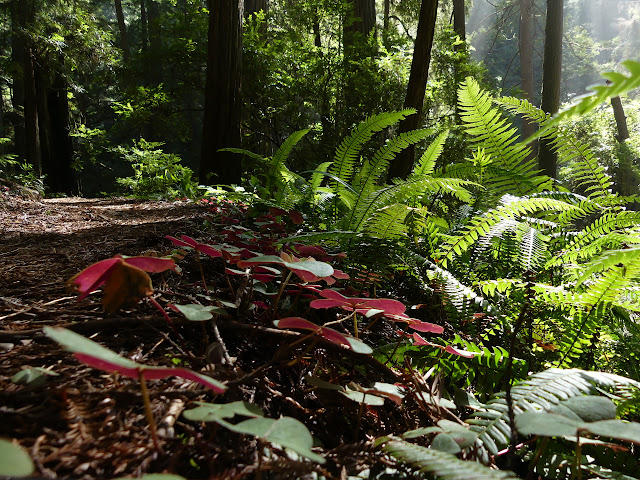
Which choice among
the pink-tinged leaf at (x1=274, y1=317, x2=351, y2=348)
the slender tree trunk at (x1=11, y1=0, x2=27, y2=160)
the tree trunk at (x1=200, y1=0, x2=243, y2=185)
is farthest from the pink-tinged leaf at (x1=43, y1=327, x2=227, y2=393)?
the slender tree trunk at (x1=11, y1=0, x2=27, y2=160)

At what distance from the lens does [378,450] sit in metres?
0.57

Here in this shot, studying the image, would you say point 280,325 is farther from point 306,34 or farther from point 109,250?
point 306,34

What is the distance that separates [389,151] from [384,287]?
29.3 inches

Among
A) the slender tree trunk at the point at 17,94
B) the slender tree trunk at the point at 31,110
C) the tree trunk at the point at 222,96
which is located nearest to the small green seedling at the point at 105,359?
the tree trunk at the point at 222,96

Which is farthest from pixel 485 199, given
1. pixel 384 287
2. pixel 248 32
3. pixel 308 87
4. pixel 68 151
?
pixel 68 151

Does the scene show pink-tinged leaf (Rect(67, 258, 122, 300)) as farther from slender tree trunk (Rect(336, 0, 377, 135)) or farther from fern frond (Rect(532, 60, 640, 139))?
slender tree trunk (Rect(336, 0, 377, 135))

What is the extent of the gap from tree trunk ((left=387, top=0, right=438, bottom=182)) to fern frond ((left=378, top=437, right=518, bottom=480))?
3.18 metres

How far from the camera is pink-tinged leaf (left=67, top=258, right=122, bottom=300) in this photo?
0.58 meters

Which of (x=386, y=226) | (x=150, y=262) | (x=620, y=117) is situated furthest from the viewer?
(x=620, y=117)

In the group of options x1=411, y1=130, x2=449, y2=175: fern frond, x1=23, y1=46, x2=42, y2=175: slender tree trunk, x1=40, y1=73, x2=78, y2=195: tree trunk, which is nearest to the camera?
x1=411, y1=130, x2=449, y2=175: fern frond

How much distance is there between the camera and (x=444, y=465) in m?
0.43

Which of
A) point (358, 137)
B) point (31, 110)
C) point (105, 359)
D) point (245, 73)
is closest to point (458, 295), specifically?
point (105, 359)

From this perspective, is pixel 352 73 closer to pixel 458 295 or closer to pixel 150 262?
pixel 458 295

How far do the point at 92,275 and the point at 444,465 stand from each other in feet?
1.73
